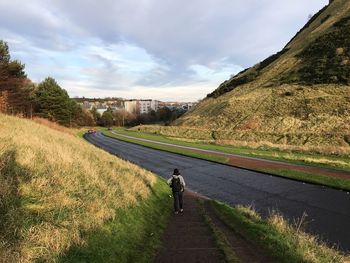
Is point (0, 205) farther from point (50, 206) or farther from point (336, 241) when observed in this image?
point (336, 241)

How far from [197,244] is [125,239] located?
2053 mm

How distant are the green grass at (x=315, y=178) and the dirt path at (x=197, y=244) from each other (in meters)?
9.63

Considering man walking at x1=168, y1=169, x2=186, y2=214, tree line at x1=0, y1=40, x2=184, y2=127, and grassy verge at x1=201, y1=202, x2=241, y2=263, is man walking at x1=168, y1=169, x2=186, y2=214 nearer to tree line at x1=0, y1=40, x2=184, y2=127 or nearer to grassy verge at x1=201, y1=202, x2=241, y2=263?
grassy verge at x1=201, y1=202, x2=241, y2=263

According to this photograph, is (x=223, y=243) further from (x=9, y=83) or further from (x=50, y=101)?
(x=50, y=101)

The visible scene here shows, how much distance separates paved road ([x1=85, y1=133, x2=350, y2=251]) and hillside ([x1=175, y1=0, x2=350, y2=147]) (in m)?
25.9

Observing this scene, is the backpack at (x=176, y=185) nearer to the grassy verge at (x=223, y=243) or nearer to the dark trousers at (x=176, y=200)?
the dark trousers at (x=176, y=200)

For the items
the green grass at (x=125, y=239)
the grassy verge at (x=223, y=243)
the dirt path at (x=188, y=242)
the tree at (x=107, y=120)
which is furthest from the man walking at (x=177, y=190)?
the tree at (x=107, y=120)

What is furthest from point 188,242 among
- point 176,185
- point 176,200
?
point 176,185

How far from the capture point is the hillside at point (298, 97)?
5944 cm

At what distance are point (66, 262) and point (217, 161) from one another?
2920 centimetres

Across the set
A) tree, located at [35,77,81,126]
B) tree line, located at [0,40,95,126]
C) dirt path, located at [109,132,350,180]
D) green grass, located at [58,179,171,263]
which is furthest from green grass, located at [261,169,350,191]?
tree, located at [35,77,81,126]

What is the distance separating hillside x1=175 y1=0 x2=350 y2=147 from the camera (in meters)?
59.4

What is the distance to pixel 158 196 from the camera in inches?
706

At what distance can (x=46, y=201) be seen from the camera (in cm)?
886
